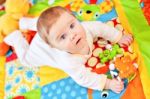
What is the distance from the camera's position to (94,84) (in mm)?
1151

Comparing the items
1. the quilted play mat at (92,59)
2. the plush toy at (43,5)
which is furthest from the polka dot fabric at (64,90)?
the plush toy at (43,5)

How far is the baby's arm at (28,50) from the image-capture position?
127 cm

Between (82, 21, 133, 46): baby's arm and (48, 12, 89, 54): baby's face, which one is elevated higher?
(48, 12, 89, 54): baby's face

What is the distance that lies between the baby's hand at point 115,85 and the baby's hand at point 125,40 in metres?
0.16

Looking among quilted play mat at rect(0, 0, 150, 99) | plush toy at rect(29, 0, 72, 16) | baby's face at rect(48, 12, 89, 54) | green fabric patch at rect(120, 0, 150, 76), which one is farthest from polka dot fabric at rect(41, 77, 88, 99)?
plush toy at rect(29, 0, 72, 16)

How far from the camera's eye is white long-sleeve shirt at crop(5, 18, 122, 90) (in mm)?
1158

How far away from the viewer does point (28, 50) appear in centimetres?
133

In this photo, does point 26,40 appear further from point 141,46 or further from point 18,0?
point 141,46

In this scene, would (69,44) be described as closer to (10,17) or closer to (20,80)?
(20,80)

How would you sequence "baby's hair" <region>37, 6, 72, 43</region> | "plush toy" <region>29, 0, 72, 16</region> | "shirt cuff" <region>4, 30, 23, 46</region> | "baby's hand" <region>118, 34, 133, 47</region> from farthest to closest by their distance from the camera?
1. "plush toy" <region>29, 0, 72, 16</region>
2. "shirt cuff" <region>4, 30, 23, 46</region>
3. "baby's hand" <region>118, 34, 133, 47</region>
4. "baby's hair" <region>37, 6, 72, 43</region>

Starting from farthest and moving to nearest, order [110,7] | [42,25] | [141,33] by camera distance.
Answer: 1. [110,7]
2. [141,33]
3. [42,25]

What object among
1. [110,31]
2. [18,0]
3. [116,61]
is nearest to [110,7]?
[110,31]

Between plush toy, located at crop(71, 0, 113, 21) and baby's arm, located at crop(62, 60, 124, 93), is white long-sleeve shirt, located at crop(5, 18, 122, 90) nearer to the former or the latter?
baby's arm, located at crop(62, 60, 124, 93)

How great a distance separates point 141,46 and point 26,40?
460mm
